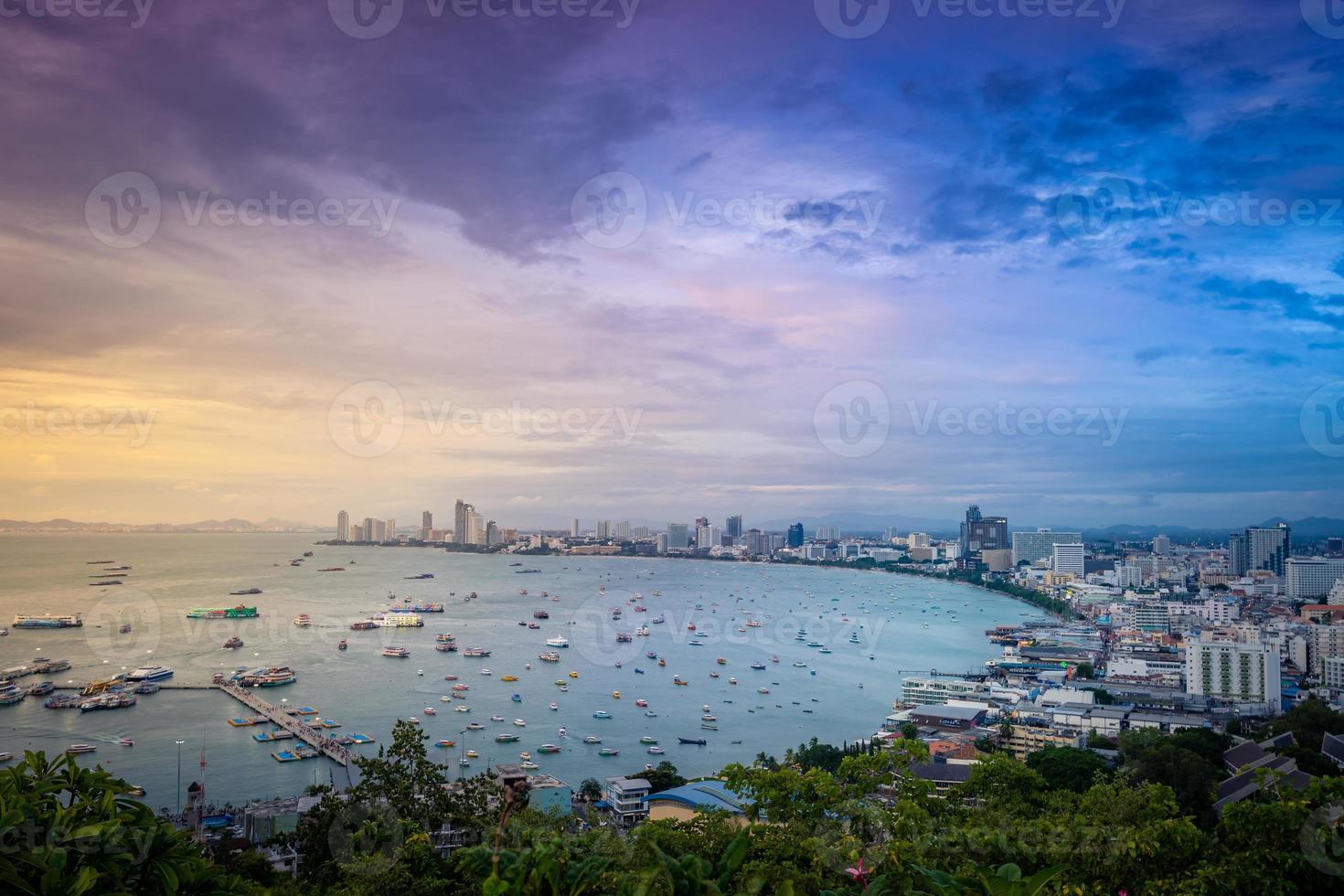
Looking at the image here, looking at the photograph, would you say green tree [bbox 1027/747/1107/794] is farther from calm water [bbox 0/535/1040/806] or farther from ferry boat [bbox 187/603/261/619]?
ferry boat [bbox 187/603/261/619]

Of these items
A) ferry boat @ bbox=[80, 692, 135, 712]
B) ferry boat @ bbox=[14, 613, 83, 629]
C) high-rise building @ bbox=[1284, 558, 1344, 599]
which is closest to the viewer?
ferry boat @ bbox=[80, 692, 135, 712]

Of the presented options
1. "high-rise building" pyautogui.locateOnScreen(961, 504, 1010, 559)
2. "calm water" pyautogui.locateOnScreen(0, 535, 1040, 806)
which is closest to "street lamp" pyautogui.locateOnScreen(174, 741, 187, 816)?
"calm water" pyautogui.locateOnScreen(0, 535, 1040, 806)

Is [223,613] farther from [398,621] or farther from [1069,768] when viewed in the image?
[1069,768]

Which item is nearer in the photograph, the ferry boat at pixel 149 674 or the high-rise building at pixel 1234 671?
the ferry boat at pixel 149 674

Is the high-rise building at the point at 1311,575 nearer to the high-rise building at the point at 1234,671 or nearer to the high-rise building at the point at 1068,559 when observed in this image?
the high-rise building at the point at 1068,559

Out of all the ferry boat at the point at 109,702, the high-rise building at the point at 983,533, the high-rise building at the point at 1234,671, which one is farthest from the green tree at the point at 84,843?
the high-rise building at the point at 983,533
